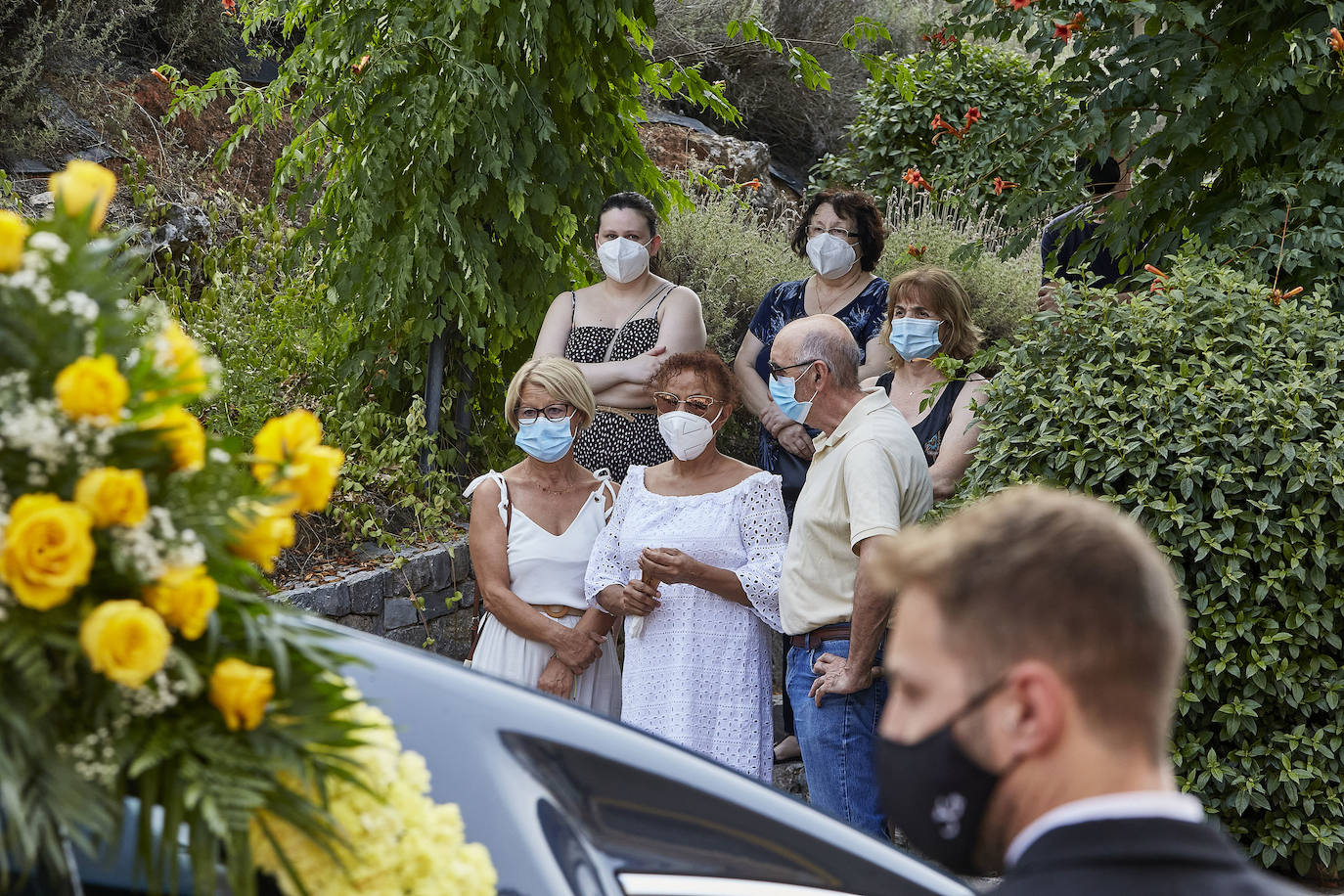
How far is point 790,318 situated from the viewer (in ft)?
17.9

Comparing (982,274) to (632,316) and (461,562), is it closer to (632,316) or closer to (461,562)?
(632,316)

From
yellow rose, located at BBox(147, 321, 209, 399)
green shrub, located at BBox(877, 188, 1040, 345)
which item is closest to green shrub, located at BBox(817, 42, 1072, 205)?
green shrub, located at BBox(877, 188, 1040, 345)

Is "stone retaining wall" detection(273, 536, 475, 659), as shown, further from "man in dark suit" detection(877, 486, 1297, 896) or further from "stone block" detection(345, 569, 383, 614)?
"man in dark suit" detection(877, 486, 1297, 896)

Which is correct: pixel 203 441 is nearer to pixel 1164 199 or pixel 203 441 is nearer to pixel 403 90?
pixel 1164 199

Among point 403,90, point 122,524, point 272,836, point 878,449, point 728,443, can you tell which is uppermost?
point 403,90

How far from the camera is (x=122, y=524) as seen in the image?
1.28 meters

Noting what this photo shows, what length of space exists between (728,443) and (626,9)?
7.69ft

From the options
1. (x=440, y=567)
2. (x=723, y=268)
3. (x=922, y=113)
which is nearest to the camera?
(x=440, y=567)

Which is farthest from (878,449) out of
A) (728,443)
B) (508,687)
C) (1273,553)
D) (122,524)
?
(728,443)

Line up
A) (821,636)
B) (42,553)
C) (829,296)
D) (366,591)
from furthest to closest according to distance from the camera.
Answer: (366,591) → (829,296) → (821,636) → (42,553)

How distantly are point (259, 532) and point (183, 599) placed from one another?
14cm

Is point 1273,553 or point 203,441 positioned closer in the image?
point 203,441

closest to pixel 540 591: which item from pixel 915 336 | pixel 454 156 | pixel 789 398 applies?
pixel 789 398

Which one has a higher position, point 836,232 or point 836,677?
point 836,232
